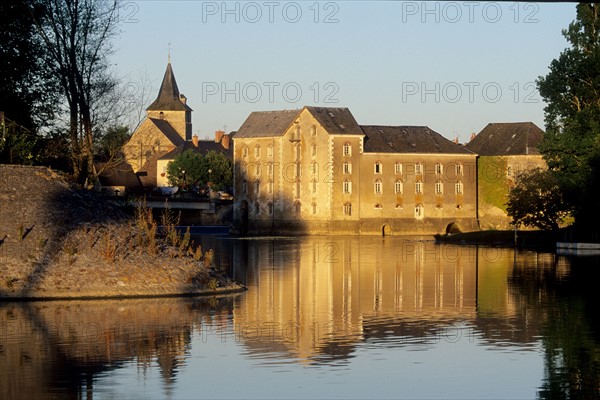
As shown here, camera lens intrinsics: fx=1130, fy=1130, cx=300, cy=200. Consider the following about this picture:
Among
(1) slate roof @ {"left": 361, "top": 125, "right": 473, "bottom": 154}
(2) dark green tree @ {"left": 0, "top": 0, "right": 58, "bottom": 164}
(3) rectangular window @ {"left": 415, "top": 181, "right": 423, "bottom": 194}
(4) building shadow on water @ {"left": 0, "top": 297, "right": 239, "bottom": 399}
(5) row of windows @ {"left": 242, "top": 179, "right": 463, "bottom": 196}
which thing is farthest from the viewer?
(1) slate roof @ {"left": 361, "top": 125, "right": 473, "bottom": 154}

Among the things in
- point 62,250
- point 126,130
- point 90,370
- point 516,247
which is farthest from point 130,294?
point 516,247

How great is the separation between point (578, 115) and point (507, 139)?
56759 mm

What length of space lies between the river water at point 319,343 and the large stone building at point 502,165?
74.6 m

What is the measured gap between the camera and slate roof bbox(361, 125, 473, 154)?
11388cm

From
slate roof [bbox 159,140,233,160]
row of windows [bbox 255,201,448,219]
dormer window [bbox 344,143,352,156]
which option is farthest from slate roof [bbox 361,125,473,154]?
slate roof [bbox 159,140,233,160]

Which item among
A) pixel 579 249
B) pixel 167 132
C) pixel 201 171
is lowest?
pixel 579 249

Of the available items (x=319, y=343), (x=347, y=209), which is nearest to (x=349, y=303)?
(x=319, y=343)

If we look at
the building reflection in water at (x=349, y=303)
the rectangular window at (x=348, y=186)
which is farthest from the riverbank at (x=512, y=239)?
the rectangular window at (x=348, y=186)

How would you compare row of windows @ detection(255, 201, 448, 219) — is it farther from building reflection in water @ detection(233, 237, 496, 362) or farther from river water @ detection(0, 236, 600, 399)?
river water @ detection(0, 236, 600, 399)

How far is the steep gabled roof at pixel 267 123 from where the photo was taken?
113 metres

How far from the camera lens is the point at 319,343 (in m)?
23.9

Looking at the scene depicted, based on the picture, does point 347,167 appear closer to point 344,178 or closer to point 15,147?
point 344,178

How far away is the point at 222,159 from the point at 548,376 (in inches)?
5193

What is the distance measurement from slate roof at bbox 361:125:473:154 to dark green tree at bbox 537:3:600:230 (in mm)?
47436
